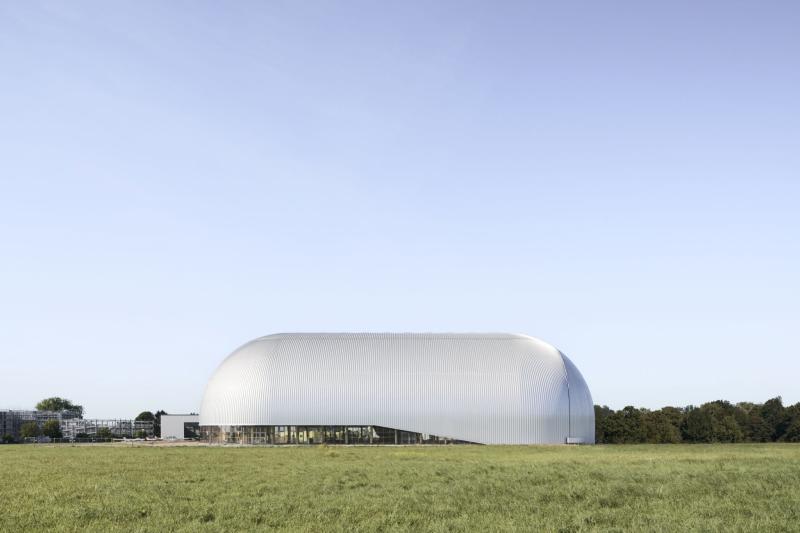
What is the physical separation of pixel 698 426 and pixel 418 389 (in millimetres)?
40255

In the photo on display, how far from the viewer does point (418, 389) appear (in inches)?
3789

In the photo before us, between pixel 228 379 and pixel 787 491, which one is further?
pixel 228 379

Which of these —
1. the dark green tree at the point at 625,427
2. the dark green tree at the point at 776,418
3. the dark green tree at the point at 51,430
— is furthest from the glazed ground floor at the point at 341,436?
the dark green tree at the point at 51,430

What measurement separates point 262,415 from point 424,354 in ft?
62.3

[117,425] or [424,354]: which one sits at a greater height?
[424,354]

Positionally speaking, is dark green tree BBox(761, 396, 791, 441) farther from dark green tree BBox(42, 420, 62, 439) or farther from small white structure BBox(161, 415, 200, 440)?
dark green tree BBox(42, 420, 62, 439)

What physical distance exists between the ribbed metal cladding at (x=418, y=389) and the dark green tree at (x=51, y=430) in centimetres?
4676

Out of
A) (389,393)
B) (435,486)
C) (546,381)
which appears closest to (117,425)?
(389,393)

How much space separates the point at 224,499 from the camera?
2867 centimetres

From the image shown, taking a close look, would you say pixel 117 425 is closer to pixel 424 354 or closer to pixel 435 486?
pixel 424 354

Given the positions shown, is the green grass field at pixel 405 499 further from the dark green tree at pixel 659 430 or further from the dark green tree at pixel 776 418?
the dark green tree at pixel 776 418

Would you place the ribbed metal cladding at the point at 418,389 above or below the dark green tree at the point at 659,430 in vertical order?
above

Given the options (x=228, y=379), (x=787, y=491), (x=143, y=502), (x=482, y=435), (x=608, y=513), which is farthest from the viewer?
(x=228, y=379)

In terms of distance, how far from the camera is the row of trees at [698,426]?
10900cm
